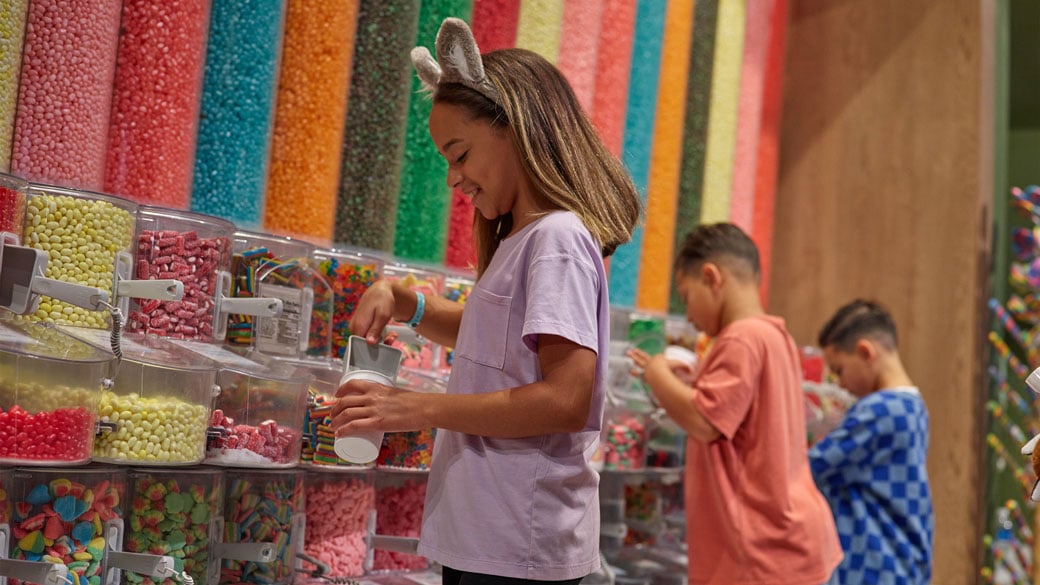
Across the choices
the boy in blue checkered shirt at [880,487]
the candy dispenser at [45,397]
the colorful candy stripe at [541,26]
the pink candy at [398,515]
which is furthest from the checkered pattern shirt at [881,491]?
the candy dispenser at [45,397]

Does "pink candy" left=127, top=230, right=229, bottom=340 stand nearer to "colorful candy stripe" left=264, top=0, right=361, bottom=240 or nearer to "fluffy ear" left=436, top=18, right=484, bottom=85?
"colorful candy stripe" left=264, top=0, right=361, bottom=240

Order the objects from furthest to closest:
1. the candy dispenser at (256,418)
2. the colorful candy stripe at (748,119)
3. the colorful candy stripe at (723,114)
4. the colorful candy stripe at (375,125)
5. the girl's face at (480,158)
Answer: the colorful candy stripe at (748,119)
the colorful candy stripe at (723,114)
the colorful candy stripe at (375,125)
the candy dispenser at (256,418)
the girl's face at (480,158)

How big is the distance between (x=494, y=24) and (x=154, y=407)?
4.27 ft

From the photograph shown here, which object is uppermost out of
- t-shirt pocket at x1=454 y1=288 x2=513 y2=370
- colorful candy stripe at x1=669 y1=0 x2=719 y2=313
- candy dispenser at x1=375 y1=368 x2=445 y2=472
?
colorful candy stripe at x1=669 y1=0 x2=719 y2=313

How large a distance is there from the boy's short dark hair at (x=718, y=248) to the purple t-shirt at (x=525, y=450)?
116 cm

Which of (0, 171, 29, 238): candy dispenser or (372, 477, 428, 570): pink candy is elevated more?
(0, 171, 29, 238): candy dispenser

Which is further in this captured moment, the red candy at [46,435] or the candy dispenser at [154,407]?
the candy dispenser at [154,407]

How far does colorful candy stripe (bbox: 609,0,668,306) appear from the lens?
2936 millimetres

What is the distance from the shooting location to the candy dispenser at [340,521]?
1867mm

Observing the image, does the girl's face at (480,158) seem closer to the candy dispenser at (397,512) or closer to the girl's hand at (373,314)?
the girl's hand at (373,314)

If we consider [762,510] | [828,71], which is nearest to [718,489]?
[762,510]

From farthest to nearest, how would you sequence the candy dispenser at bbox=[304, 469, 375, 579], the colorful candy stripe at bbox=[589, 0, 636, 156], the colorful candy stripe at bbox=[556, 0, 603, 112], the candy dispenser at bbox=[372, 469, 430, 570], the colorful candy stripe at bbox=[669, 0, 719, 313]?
the colorful candy stripe at bbox=[669, 0, 719, 313]
the colorful candy stripe at bbox=[589, 0, 636, 156]
the colorful candy stripe at bbox=[556, 0, 603, 112]
the candy dispenser at bbox=[372, 469, 430, 570]
the candy dispenser at bbox=[304, 469, 375, 579]

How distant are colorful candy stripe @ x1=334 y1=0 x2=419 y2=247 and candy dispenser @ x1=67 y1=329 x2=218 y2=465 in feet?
2.10

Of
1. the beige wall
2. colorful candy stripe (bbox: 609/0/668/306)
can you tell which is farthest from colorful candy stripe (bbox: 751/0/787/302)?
colorful candy stripe (bbox: 609/0/668/306)
